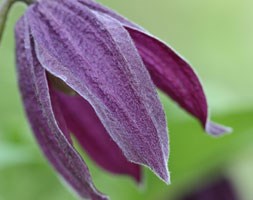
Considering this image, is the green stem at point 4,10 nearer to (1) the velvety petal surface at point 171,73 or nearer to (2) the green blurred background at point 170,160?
(1) the velvety petal surface at point 171,73

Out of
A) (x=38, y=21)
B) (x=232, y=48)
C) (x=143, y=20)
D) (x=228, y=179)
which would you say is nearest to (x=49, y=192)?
(x=228, y=179)

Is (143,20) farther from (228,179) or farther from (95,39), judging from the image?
(95,39)

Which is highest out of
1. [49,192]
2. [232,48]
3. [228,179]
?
[49,192]

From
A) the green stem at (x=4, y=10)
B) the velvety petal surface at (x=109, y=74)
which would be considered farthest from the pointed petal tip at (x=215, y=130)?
the green stem at (x=4, y=10)

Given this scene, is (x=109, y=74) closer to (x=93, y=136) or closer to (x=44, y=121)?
(x=44, y=121)

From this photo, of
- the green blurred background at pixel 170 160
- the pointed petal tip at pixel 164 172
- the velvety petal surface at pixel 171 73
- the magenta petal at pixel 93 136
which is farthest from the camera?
the green blurred background at pixel 170 160

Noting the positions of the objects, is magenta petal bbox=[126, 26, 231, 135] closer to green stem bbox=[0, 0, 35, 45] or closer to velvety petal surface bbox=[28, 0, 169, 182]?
velvety petal surface bbox=[28, 0, 169, 182]

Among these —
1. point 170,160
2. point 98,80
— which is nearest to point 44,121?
point 98,80
